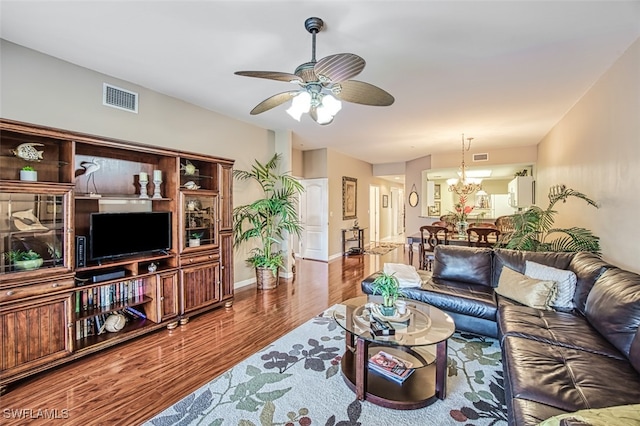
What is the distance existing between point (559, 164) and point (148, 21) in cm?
599

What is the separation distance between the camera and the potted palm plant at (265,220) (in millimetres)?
4715

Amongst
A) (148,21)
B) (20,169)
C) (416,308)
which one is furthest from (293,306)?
(148,21)

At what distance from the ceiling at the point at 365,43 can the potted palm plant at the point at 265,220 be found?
4.26ft

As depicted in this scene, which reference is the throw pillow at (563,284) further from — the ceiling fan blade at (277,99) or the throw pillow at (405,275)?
the ceiling fan blade at (277,99)

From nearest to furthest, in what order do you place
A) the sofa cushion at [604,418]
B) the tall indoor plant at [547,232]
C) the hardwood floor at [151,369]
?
the sofa cushion at [604,418] → the hardwood floor at [151,369] → the tall indoor plant at [547,232]

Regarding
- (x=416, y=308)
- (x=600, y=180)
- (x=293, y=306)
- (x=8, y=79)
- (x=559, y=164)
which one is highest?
(x=8, y=79)

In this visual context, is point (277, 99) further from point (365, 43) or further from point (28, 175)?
point (28, 175)

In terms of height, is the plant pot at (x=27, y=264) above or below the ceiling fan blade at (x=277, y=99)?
below

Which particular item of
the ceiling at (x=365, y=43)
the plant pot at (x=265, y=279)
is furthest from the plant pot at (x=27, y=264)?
the plant pot at (x=265, y=279)

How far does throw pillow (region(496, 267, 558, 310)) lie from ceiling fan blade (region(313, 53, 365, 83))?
8.35 feet

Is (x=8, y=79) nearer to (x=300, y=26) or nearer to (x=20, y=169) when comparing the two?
(x=20, y=169)

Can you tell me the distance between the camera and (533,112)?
170 inches

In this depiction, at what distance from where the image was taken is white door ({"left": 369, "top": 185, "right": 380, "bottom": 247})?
385 inches

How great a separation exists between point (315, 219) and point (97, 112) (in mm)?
4995
